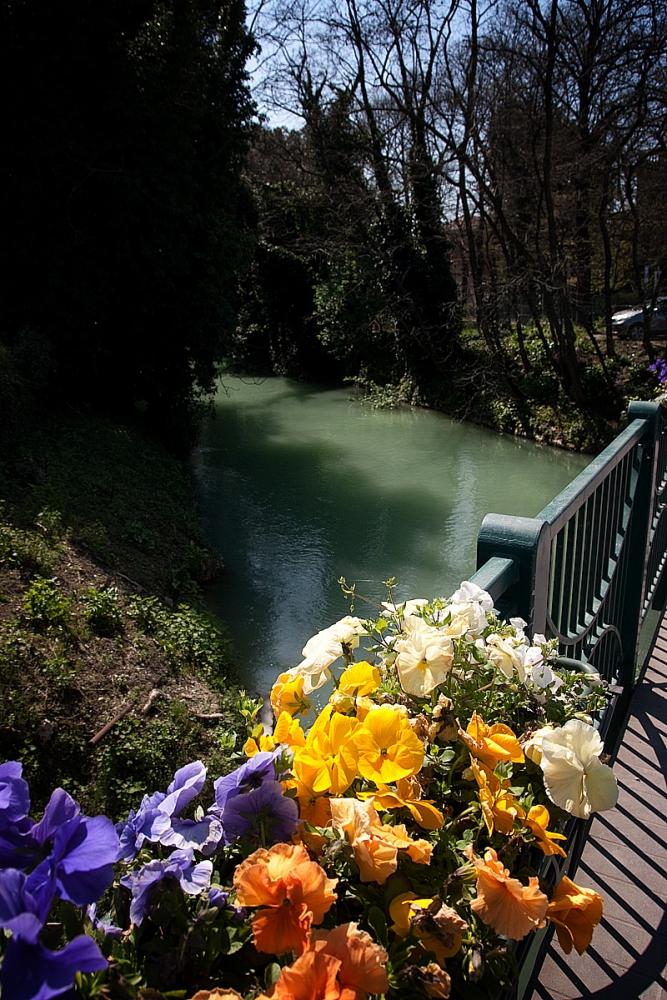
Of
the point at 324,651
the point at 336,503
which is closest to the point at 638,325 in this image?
the point at 336,503

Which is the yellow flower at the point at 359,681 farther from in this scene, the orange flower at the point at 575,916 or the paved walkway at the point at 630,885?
the paved walkway at the point at 630,885

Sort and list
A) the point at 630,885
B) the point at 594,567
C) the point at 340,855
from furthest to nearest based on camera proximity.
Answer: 1. the point at 594,567
2. the point at 630,885
3. the point at 340,855

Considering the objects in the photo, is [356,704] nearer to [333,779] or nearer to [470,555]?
[333,779]

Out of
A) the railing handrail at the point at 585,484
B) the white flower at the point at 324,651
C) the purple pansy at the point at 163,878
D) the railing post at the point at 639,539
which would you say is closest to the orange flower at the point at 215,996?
the purple pansy at the point at 163,878

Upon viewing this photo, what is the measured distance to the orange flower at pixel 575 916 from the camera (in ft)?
2.89

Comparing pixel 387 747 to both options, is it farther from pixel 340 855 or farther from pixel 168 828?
pixel 168 828

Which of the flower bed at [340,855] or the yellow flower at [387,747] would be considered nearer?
the flower bed at [340,855]

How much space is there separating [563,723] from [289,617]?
269 inches

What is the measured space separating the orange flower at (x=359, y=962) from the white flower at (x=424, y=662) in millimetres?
396

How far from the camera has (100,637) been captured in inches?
213

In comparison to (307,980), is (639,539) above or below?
below

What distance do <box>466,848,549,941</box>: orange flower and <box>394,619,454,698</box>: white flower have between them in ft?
0.95

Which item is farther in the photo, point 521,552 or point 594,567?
point 594,567

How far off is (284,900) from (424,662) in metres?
0.42
